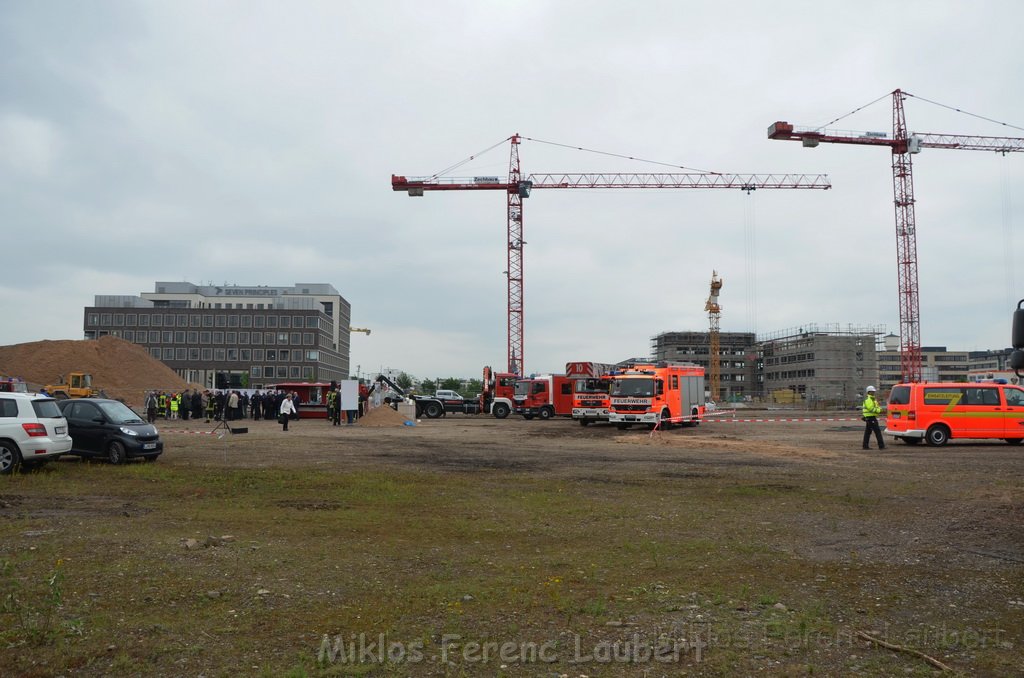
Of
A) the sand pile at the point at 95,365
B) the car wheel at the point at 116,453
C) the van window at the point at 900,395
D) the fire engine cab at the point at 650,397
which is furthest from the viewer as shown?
the sand pile at the point at 95,365

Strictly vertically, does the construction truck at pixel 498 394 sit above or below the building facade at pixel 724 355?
below

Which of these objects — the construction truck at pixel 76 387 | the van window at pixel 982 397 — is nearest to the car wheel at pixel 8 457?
the van window at pixel 982 397

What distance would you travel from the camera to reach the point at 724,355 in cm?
13412

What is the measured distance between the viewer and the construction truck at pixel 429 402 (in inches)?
1639

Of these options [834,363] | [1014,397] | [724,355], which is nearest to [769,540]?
[1014,397]

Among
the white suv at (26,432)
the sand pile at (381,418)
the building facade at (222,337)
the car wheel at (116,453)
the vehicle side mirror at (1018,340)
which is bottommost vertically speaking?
the sand pile at (381,418)

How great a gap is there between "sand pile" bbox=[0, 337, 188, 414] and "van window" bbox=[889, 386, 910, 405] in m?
51.3

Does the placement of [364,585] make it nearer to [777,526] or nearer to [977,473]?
[777,526]

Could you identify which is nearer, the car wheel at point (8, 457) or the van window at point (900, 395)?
the car wheel at point (8, 457)

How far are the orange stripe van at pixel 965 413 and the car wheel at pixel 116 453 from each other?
22150 mm

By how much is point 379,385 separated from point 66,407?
23.6 metres

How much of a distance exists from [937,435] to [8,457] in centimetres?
2463

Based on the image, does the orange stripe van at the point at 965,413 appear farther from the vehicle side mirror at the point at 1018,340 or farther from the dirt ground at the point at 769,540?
the vehicle side mirror at the point at 1018,340

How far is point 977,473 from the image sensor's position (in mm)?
14914
